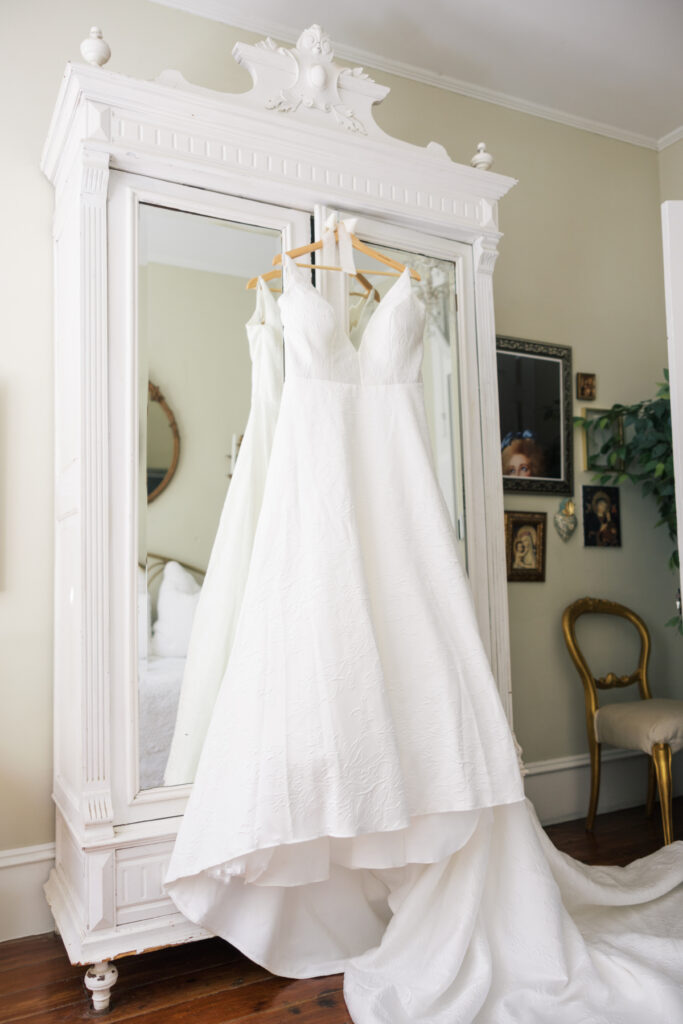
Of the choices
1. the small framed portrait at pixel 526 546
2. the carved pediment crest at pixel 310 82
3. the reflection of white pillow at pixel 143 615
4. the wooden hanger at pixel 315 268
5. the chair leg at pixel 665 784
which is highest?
the carved pediment crest at pixel 310 82

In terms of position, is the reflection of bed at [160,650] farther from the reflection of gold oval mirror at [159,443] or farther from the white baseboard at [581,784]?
the white baseboard at [581,784]

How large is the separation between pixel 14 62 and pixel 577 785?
11.9 feet

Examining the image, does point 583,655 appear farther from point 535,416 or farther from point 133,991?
point 133,991

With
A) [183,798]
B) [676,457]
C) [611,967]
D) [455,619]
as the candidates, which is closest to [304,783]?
[183,798]

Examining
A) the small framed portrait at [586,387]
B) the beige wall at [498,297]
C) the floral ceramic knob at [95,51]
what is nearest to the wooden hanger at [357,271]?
the floral ceramic knob at [95,51]

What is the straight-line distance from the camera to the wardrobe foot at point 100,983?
80.4 inches

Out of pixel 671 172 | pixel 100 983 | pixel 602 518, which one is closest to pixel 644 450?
pixel 602 518

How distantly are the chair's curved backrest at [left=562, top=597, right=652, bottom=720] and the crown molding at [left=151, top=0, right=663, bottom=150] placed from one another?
231 centimetres

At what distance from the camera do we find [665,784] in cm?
310

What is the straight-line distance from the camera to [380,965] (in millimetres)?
2068

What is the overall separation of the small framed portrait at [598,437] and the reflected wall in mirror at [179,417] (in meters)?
2.03

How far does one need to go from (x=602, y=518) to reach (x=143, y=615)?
8.02ft

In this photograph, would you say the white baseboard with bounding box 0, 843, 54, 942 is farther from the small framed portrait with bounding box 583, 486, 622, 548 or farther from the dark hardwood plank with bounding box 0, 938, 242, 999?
the small framed portrait with bounding box 583, 486, 622, 548

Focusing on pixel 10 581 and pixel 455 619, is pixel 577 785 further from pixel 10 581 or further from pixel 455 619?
pixel 10 581
